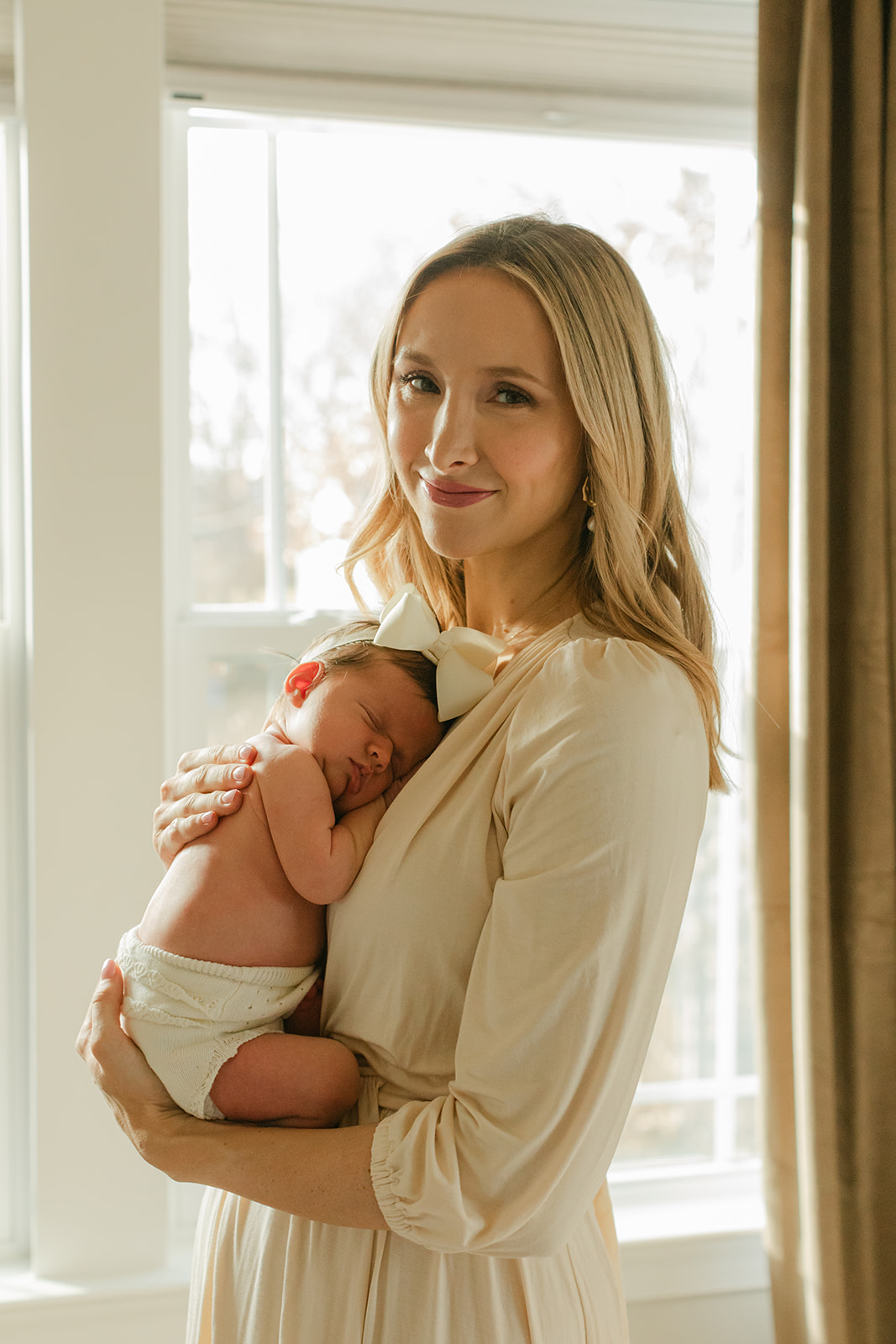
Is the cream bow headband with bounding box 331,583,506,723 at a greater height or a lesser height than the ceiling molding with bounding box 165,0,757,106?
lesser

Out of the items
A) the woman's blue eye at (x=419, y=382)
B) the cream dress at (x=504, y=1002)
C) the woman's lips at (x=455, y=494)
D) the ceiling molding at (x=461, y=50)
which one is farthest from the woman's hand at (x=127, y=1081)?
the ceiling molding at (x=461, y=50)

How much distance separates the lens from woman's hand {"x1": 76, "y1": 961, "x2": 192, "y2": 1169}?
41.7 inches

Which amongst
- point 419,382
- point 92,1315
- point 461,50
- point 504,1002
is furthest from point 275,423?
point 92,1315

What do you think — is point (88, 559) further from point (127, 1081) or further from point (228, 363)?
point (127, 1081)

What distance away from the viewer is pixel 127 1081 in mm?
1081

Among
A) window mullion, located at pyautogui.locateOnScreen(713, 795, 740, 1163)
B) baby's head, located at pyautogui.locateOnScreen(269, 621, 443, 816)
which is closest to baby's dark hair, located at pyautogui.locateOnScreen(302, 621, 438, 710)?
baby's head, located at pyautogui.locateOnScreen(269, 621, 443, 816)

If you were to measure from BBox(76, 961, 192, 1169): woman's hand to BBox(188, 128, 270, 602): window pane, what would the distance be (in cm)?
109

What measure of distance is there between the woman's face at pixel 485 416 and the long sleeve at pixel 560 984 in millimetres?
283

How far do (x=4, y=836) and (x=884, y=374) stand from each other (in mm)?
1797

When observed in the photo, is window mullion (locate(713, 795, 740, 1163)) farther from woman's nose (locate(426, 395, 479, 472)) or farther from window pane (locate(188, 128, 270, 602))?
woman's nose (locate(426, 395, 479, 472))

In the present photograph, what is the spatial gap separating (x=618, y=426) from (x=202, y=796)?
1.99 ft

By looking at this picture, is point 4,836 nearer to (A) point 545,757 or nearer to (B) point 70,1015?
(B) point 70,1015

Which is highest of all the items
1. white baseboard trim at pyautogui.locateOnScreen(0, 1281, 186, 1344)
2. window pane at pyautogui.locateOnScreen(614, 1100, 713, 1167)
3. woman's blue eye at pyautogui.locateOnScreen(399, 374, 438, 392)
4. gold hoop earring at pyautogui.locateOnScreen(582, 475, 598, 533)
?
woman's blue eye at pyautogui.locateOnScreen(399, 374, 438, 392)

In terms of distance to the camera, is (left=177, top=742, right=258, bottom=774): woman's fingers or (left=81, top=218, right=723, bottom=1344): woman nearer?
(left=81, top=218, right=723, bottom=1344): woman
